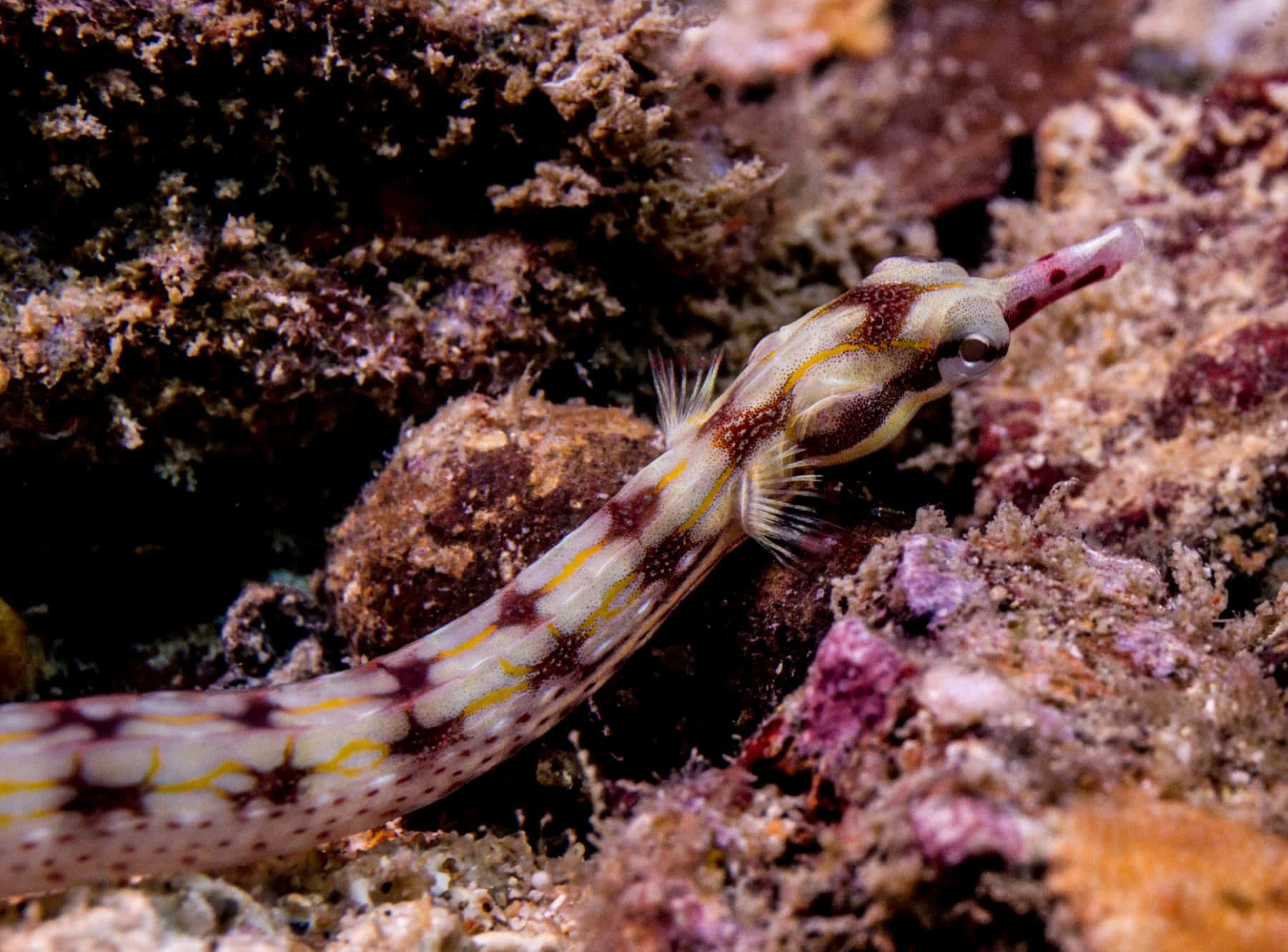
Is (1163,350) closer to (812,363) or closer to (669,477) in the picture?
(812,363)

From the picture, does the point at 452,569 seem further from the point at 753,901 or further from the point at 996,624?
the point at 996,624

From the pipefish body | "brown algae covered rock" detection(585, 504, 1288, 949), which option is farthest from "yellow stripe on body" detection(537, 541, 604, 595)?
"brown algae covered rock" detection(585, 504, 1288, 949)

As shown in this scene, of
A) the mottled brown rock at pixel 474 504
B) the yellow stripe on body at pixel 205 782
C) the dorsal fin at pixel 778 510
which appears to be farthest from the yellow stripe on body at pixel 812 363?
the yellow stripe on body at pixel 205 782

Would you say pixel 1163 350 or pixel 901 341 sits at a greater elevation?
pixel 901 341

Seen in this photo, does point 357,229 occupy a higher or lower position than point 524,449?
higher

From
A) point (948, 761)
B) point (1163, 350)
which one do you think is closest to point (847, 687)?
point (948, 761)

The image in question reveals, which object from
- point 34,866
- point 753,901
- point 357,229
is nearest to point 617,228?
point 357,229

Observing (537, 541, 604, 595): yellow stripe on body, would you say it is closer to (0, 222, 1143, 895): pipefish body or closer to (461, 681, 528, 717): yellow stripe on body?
(0, 222, 1143, 895): pipefish body
